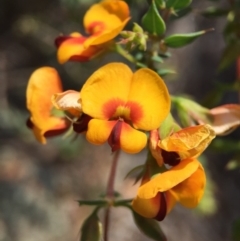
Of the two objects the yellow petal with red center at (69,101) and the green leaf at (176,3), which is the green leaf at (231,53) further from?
the yellow petal with red center at (69,101)

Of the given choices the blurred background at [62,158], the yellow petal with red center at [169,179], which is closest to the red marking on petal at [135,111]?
the yellow petal with red center at [169,179]

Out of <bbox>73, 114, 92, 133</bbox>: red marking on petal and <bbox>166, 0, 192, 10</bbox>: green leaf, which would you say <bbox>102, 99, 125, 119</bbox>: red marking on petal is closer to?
<bbox>73, 114, 92, 133</bbox>: red marking on petal

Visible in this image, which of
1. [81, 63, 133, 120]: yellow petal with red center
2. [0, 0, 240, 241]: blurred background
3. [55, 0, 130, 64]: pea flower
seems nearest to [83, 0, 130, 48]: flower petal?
[55, 0, 130, 64]: pea flower

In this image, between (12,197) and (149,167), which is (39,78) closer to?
(149,167)

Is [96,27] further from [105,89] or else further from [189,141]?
[189,141]

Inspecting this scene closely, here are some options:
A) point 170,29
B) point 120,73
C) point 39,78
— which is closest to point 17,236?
point 170,29
